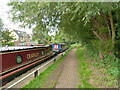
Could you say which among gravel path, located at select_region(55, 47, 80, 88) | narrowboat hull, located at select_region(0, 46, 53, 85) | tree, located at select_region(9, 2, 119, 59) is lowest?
gravel path, located at select_region(55, 47, 80, 88)

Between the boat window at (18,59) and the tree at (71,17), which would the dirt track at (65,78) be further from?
the tree at (71,17)

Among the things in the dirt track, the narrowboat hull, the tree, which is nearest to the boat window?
the narrowboat hull

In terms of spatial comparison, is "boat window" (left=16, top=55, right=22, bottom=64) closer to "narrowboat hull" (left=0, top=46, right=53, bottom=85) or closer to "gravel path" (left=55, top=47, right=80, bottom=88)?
"narrowboat hull" (left=0, top=46, right=53, bottom=85)

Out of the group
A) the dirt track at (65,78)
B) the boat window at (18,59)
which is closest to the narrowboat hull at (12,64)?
the boat window at (18,59)

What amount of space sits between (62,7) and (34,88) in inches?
143

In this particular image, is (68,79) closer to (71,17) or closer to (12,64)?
(12,64)

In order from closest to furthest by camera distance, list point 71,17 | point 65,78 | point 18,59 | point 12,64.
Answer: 1. point 12,64
2. point 65,78
3. point 18,59
4. point 71,17

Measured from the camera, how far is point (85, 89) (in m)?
2.89

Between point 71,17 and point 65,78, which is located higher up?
point 71,17

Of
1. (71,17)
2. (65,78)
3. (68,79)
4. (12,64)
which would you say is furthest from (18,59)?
(71,17)

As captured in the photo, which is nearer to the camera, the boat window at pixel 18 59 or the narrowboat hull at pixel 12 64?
the narrowboat hull at pixel 12 64

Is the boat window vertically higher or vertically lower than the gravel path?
higher

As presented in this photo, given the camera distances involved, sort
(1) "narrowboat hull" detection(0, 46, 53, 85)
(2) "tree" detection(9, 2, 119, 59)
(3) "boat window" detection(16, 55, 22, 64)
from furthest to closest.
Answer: (3) "boat window" detection(16, 55, 22, 64)
(2) "tree" detection(9, 2, 119, 59)
(1) "narrowboat hull" detection(0, 46, 53, 85)

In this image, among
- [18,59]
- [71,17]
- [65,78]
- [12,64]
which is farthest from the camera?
[71,17]
